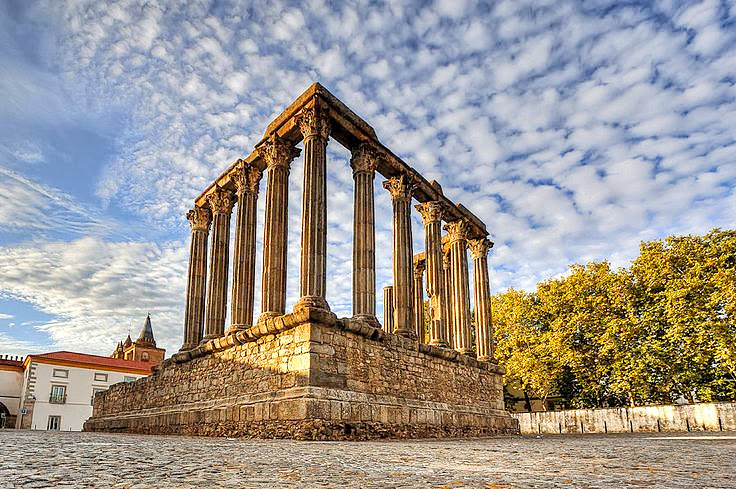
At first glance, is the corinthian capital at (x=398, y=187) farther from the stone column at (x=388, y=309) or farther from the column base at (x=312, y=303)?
the stone column at (x=388, y=309)

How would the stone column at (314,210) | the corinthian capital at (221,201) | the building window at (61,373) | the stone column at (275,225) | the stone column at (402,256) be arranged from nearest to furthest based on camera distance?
the stone column at (314,210)
the stone column at (275,225)
the stone column at (402,256)
the corinthian capital at (221,201)
the building window at (61,373)

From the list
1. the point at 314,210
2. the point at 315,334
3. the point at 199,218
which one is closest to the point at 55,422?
the point at 199,218

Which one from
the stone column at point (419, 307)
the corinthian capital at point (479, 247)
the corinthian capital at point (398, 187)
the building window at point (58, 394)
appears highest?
the corinthian capital at point (398, 187)

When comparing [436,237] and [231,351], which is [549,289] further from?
[231,351]

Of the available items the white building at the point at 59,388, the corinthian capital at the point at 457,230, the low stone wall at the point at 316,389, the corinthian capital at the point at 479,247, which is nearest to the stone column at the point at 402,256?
the low stone wall at the point at 316,389

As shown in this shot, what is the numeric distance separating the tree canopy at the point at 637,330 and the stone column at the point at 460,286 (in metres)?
10.5

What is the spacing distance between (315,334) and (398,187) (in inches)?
321

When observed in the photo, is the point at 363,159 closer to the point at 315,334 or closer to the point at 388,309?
the point at 315,334

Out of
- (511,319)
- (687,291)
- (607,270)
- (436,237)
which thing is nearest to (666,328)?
(687,291)

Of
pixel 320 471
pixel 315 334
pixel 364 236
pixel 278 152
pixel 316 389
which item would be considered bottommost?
pixel 320 471

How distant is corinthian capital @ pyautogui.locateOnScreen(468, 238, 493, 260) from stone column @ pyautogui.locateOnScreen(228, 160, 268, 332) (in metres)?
11.0

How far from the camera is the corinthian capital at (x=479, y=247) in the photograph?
82.0 feet

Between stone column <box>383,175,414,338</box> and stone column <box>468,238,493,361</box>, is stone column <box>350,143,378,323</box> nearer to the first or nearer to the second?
stone column <box>383,175,414,338</box>

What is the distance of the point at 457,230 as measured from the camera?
23344 millimetres
